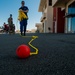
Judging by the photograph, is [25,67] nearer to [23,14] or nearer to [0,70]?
[0,70]

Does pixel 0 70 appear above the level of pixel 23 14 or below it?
below

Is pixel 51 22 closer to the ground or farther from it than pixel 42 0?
closer to the ground

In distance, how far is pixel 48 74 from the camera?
201 centimetres

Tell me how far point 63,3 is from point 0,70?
24.1 meters

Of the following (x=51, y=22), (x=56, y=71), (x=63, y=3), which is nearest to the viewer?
(x=56, y=71)

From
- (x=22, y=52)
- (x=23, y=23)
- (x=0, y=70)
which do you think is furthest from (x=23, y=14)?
(x=0, y=70)

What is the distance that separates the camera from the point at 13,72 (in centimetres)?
211

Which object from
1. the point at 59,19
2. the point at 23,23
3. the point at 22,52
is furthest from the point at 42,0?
the point at 22,52

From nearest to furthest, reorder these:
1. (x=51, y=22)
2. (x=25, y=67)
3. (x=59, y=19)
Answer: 1. (x=25, y=67)
2. (x=59, y=19)
3. (x=51, y=22)

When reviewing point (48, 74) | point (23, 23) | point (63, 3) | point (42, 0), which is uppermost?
point (42, 0)

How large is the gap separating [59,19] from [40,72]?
30047mm

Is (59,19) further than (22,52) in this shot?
Result: Yes

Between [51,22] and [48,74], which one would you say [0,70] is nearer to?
[48,74]

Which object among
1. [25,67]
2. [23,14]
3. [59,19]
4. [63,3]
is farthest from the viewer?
[59,19]
